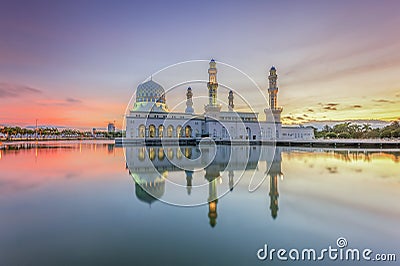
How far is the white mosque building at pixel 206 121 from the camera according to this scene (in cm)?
3238

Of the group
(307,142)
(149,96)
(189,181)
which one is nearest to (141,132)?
(149,96)

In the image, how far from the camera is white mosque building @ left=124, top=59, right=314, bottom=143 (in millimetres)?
32375

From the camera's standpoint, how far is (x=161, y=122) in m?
33.8

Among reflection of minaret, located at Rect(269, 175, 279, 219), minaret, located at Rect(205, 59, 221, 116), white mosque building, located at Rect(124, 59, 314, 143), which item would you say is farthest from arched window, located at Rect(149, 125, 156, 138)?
reflection of minaret, located at Rect(269, 175, 279, 219)

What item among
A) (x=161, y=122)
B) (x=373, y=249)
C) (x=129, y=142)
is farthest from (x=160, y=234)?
(x=161, y=122)

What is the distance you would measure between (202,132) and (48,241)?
3327 cm

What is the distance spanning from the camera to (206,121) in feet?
120

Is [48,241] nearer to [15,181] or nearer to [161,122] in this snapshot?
[15,181]

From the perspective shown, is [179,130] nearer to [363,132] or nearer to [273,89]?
[273,89]

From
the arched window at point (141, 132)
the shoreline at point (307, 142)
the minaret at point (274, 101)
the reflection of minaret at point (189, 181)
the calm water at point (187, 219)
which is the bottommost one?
the calm water at point (187, 219)

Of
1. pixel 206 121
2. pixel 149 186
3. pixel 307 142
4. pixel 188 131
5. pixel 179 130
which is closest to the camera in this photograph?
pixel 149 186

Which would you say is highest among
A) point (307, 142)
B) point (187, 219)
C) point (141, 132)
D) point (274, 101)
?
point (274, 101)

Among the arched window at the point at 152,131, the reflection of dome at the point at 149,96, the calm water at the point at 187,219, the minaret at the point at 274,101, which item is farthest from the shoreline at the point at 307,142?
the calm water at the point at 187,219

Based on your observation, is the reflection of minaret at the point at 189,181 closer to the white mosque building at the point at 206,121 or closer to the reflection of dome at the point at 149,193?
the reflection of dome at the point at 149,193
